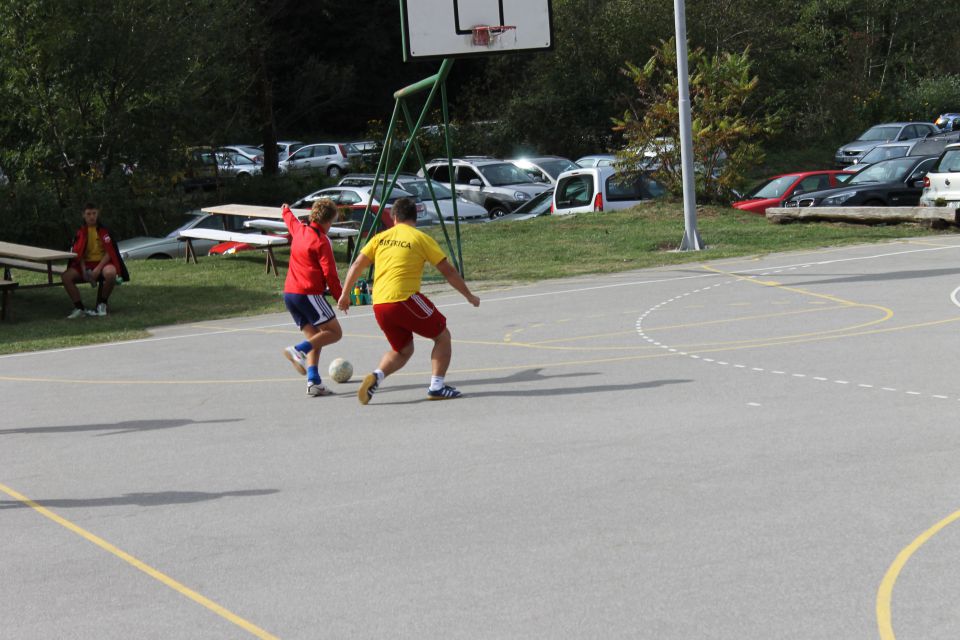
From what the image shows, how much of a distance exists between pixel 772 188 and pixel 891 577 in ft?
72.4

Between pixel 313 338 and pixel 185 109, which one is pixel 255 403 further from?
pixel 185 109

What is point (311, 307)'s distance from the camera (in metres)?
11.0

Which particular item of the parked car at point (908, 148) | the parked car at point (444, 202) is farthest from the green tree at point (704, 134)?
the parked car at point (908, 148)

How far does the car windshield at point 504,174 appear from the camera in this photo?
32.6m

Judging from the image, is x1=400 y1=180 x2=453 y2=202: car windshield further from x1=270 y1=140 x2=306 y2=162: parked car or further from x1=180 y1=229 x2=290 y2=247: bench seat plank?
x1=270 y1=140 x2=306 y2=162: parked car

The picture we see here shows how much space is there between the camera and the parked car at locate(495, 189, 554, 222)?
27906mm

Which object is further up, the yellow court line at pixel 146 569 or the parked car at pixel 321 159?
the parked car at pixel 321 159

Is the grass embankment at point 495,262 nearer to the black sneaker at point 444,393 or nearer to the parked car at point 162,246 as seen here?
the parked car at point 162,246

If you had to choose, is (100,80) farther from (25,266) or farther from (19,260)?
(19,260)

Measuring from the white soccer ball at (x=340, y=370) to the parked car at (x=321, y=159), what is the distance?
36.6 meters

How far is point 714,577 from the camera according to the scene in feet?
18.7

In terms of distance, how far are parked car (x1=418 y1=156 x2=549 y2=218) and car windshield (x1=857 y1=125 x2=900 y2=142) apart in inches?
634

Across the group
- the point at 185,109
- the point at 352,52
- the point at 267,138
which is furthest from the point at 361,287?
the point at 352,52

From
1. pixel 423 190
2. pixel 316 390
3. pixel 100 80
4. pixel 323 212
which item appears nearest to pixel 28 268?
pixel 323 212
